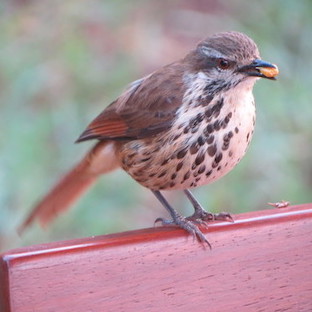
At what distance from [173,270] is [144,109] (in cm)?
94

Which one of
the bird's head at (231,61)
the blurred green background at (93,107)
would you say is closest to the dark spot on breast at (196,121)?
the bird's head at (231,61)

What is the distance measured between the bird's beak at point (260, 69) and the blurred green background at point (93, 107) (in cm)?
95

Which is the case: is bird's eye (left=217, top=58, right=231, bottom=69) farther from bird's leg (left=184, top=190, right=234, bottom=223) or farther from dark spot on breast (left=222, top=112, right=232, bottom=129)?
bird's leg (left=184, top=190, right=234, bottom=223)

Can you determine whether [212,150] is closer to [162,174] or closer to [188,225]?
[162,174]

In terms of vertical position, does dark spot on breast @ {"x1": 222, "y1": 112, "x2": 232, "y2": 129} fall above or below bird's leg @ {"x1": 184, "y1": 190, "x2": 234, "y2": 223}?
above

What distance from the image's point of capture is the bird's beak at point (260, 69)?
294cm

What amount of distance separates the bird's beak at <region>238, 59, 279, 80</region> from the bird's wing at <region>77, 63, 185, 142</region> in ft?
0.81

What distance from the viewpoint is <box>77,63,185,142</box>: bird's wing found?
3.18 meters

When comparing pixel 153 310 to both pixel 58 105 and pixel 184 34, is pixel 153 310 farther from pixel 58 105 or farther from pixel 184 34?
pixel 184 34

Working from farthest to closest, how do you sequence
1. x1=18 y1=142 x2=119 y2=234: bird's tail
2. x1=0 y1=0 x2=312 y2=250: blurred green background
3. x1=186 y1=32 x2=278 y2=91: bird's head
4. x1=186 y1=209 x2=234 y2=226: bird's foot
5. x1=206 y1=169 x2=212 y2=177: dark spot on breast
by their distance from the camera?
x1=0 y1=0 x2=312 y2=250: blurred green background → x1=18 y1=142 x2=119 y2=234: bird's tail → x1=206 y1=169 x2=212 y2=177: dark spot on breast → x1=186 y1=32 x2=278 y2=91: bird's head → x1=186 y1=209 x2=234 y2=226: bird's foot

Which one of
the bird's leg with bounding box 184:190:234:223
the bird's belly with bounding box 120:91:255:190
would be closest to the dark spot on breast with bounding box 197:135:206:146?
the bird's belly with bounding box 120:91:255:190

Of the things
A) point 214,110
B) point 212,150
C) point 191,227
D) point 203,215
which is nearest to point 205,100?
point 214,110

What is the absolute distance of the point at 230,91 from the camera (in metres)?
3.06

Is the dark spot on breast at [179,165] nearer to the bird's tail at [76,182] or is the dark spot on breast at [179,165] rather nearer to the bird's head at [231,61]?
the bird's head at [231,61]
